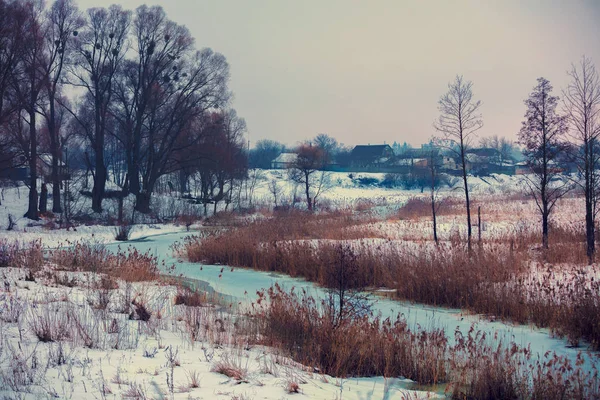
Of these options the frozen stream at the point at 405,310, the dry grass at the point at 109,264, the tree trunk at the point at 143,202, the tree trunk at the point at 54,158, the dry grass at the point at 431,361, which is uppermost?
the tree trunk at the point at 54,158

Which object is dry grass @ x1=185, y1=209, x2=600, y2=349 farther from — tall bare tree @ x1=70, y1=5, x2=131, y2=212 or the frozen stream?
tall bare tree @ x1=70, y1=5, x2=131, y2=212

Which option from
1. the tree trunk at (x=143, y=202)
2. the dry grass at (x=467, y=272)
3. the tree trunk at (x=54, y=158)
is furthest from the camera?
the tree trunk at (x=143, y=202)

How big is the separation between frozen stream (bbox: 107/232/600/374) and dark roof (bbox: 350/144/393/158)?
81.9 m

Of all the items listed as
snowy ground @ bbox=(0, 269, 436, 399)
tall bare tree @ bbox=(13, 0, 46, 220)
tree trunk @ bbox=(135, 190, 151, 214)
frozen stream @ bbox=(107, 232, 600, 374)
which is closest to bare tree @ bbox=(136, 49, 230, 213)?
tree trunk @ bbox=(135, 190, 151, 214)

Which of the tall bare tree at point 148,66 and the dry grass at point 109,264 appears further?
the tall bare tree at point 148,66

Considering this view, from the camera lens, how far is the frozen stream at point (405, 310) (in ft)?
27.7

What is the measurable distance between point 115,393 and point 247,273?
38.0ft

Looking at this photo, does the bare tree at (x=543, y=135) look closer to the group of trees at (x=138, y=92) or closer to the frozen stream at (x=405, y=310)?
the frozen stream at (x=405, y=310)

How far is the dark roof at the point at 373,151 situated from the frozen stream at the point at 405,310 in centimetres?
8190

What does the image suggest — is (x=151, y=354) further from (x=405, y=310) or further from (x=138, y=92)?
(x=138, y=92)

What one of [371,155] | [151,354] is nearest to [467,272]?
[151,354]

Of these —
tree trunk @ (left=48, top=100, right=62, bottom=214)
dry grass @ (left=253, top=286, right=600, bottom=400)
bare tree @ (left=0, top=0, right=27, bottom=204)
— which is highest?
bare tree @ (left=0, top=0, right=27, bottom=204)

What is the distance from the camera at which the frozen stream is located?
27.7 ft

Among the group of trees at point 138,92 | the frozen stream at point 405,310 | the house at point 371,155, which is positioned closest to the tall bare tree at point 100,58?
the group of trees at point 138,92
